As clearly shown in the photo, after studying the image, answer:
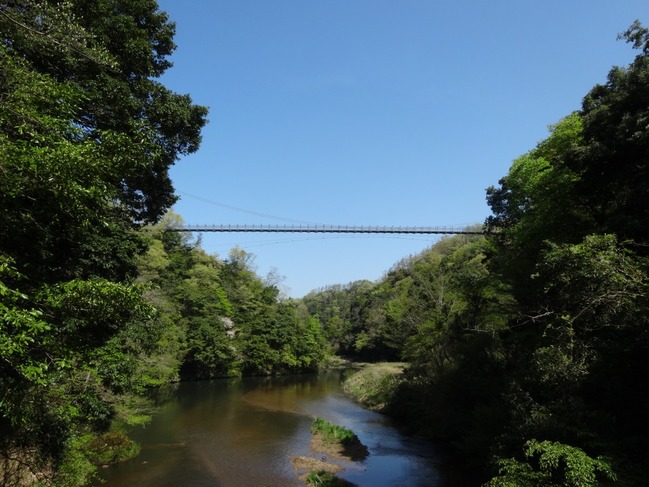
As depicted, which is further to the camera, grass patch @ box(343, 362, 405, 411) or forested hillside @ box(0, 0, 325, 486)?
grass patch @ box(343, 362, 405, 411)

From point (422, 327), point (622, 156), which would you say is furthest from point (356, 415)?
point (622, 156)

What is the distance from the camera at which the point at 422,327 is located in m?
31.8

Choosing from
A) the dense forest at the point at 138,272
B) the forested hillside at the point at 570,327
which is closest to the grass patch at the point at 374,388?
the forested hillside at the point at 570,327

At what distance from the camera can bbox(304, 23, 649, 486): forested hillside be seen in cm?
800

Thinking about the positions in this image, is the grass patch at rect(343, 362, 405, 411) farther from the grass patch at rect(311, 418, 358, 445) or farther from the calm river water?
the grass patch at rect(311, 418, 358, 445)

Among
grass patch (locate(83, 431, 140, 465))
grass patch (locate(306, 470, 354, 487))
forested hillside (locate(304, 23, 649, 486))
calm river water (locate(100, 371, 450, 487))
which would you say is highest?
forested hillside (locate(304, 23, 649, 486))

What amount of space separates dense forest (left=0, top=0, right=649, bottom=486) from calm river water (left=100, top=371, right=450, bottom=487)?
1958 mm

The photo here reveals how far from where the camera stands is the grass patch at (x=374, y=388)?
3175cm

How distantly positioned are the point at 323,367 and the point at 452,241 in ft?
151

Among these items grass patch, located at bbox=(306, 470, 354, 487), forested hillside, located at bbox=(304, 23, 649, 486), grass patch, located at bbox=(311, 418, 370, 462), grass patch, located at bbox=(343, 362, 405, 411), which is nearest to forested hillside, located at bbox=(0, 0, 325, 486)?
grass patch, located at bbox=(306, 470, 354, 487)

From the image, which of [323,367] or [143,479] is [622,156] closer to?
[143,479]

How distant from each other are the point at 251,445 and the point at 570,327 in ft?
56.6

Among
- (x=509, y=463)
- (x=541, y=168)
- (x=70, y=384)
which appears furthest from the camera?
(x=541, y=168)

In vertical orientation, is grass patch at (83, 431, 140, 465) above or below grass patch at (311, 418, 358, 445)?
above
